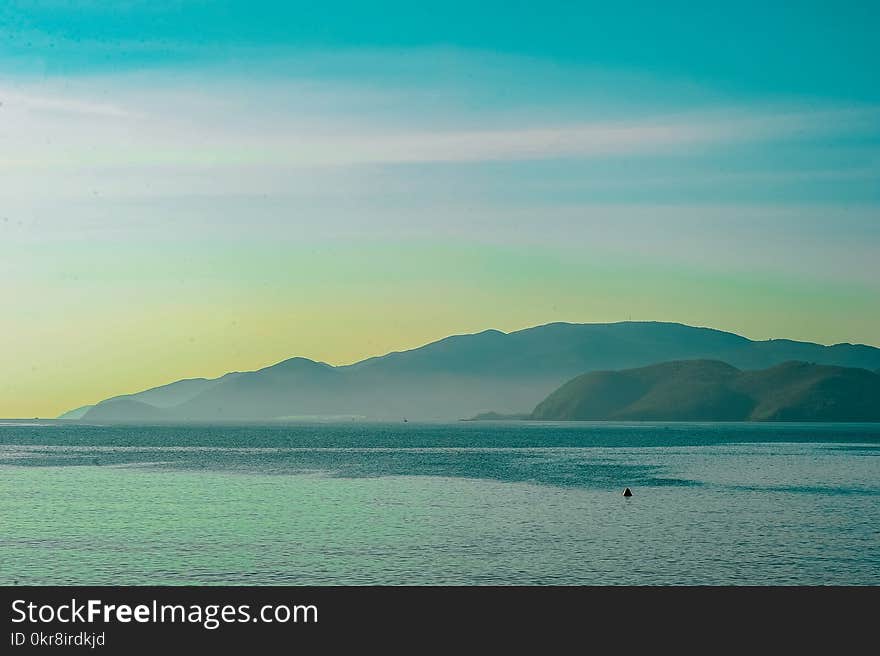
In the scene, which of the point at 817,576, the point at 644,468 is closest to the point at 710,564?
the point at 817,576

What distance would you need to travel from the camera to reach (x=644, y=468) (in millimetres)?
148125

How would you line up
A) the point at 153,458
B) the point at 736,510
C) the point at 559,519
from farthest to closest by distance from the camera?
the point at 153,458
the point at 736,510
the point at 559,519

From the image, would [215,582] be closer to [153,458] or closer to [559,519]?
[559,519]

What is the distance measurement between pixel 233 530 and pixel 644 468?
92.4 metres

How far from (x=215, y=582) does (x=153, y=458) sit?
133 m

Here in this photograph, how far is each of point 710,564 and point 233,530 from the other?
34245 millimetres
